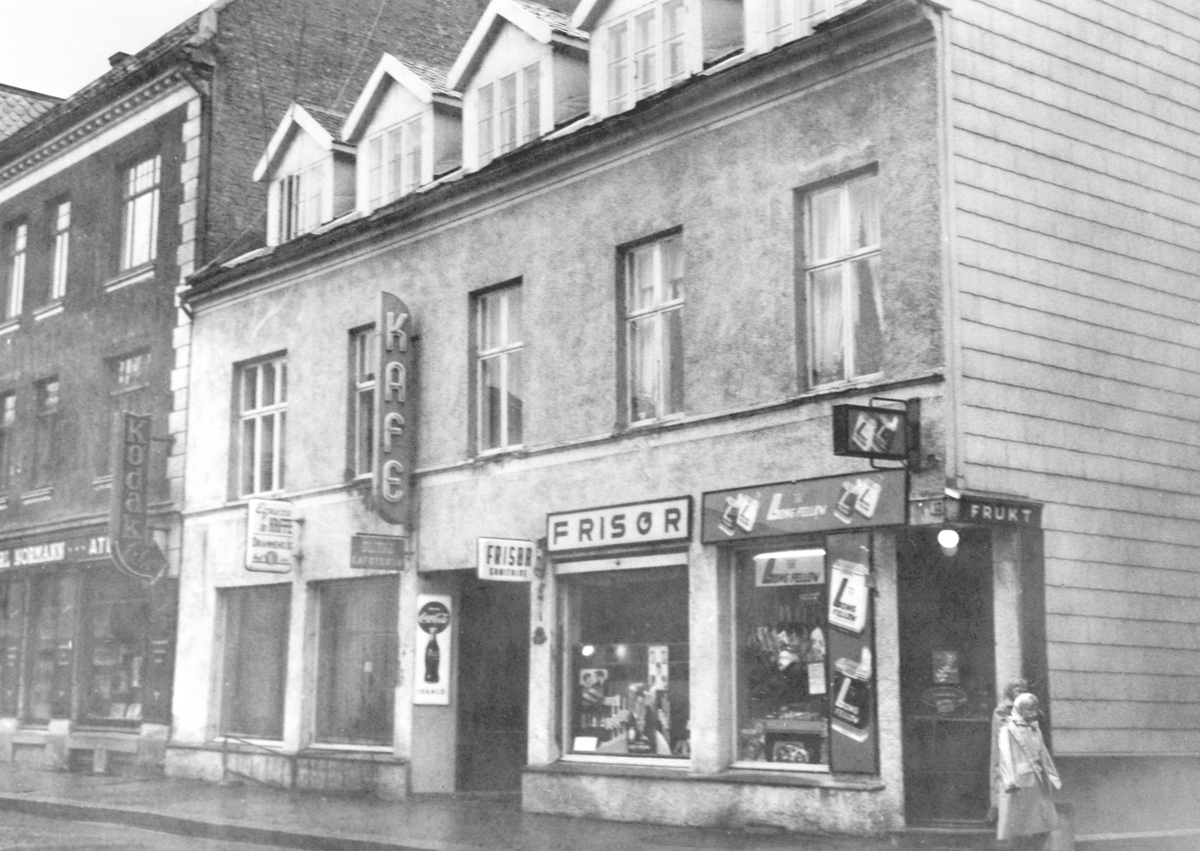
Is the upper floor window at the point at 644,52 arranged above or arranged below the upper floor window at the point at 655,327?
above

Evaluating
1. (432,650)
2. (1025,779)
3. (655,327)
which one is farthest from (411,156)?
(1025,779)

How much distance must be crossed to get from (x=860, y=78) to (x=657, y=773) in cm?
711

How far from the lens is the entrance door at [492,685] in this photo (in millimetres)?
19547

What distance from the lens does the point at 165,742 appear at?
23.5 metres

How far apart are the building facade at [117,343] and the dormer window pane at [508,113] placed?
686cm

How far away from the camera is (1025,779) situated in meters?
12.3

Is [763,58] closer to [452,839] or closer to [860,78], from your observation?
[860,78]

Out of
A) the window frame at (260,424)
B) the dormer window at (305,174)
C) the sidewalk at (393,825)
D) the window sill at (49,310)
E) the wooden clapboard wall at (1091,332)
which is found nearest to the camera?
the sidewalk at (393,825)

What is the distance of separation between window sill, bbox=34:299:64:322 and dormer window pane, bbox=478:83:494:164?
11.3 m

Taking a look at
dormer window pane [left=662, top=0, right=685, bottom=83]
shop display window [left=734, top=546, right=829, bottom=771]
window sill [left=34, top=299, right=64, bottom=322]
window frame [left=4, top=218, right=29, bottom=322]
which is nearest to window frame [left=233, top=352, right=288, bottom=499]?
window sill [left=34, top=299, right=64, bottom=322]

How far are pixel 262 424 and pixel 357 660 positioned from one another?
13.5 feet

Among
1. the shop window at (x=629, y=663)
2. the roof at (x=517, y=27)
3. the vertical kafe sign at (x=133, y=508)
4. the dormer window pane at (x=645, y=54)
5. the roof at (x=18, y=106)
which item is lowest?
the shop window at (x=629, y=663)

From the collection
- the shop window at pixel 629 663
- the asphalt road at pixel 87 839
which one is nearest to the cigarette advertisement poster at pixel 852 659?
the shop window at pixel 629 663

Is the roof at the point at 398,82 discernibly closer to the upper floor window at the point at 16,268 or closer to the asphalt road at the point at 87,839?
the asphalt road at the point at 87,839
